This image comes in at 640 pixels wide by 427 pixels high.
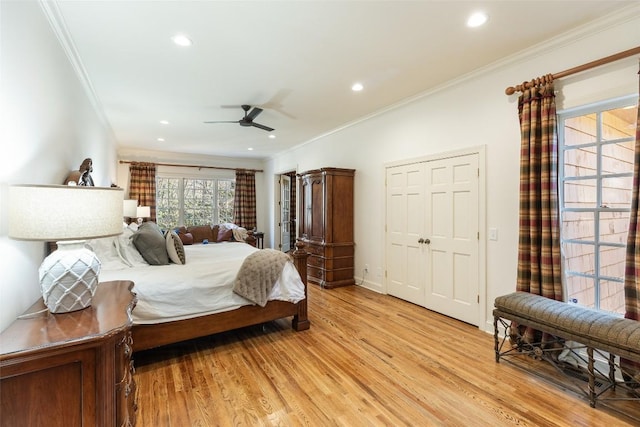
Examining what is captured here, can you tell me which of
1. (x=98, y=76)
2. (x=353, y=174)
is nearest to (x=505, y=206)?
(x=353, y=174)

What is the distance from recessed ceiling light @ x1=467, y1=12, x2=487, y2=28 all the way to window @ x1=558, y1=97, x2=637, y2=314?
3.71 ft

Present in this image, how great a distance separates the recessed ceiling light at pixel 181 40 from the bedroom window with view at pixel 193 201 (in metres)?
5.47

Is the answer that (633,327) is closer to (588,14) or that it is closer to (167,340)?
(588,14)

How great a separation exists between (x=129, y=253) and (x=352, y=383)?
2.41m

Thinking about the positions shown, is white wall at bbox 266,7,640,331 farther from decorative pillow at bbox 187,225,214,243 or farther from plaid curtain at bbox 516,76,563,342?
decorative pillow at bbox 187,225,214,243

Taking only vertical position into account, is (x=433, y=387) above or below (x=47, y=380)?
below

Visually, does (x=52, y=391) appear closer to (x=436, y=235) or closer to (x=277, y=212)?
(x=436, y=235)

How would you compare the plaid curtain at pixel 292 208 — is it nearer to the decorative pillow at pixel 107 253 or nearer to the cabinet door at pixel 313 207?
the cabinet door at pixel 313 207

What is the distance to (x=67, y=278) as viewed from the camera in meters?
1.38

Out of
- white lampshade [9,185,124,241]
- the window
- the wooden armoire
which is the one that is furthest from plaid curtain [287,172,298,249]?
white lampshade [9,185,124,241]

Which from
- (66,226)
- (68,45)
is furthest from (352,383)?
(68,45)

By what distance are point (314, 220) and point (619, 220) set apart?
378 cm

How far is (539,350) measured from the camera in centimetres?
242

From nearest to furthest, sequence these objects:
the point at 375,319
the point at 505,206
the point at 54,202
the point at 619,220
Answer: the point at 54,202
the point at 619,220
the point at 505,206
the point at 375,319
